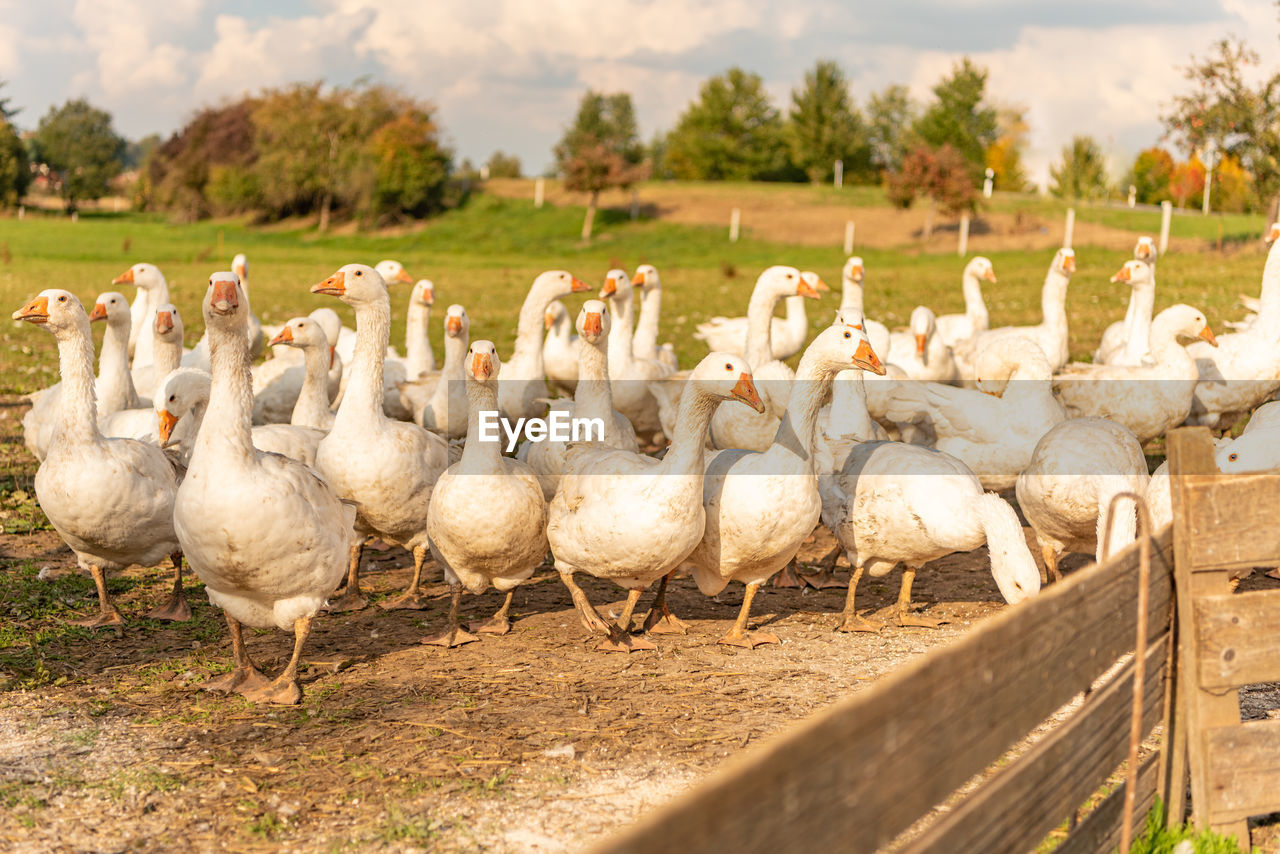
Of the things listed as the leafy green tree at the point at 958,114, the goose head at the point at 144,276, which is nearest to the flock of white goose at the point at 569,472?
the goose head at the point at 144,276

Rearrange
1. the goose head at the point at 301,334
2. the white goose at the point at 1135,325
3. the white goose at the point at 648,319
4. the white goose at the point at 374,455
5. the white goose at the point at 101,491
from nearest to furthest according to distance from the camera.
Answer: the white goose at the point at 101,491
the white goose at the point at 374,455
the goose head at the point at 301,334
the white goose at the point at 1135,325
the white goose at the point at 648,319

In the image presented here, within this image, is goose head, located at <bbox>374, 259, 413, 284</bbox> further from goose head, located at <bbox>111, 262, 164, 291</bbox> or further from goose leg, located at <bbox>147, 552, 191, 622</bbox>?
goose leg, located at <bbox>147, 552, 191, 622</bbox>

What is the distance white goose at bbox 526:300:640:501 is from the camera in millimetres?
8125

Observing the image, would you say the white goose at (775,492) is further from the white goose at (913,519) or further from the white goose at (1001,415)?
the white goose at (1001,415)

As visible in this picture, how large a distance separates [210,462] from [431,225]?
5232 cm

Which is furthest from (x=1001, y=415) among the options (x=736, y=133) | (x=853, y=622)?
(x=736, y=133)

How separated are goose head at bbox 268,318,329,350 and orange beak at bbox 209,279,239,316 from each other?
116 inches

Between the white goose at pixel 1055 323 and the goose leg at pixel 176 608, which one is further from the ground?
the white goose at pixel 1055 323

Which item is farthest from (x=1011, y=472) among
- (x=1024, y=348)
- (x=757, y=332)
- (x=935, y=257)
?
(x=935, y=257)

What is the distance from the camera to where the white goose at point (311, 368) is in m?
8.78

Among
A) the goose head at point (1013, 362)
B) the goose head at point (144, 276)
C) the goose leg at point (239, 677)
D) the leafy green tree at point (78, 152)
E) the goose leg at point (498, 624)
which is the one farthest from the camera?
the leafy green tree at point (78, 152)

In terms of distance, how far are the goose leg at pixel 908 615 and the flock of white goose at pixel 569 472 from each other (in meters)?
0.02

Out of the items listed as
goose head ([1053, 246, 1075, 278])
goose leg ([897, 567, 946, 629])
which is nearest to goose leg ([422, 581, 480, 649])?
goose leg ([897, 567, 946, 629])

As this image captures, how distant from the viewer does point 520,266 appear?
40.9m
